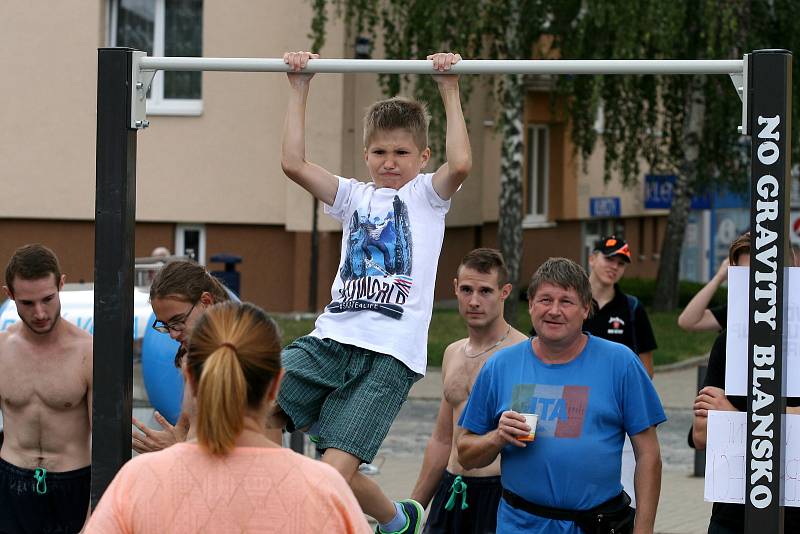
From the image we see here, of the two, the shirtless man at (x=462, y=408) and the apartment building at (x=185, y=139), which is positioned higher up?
the apartment building at (x=185, y=139)

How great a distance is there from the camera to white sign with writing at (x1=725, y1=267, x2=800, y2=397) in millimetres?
4672

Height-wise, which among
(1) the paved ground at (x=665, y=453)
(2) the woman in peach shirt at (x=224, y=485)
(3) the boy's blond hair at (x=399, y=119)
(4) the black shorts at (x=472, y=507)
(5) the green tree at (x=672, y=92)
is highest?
(5) the green tree at (x=672, y=92)

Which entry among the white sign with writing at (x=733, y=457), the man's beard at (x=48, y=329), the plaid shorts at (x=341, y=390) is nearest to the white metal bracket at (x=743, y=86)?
the white sign with writing at (x=733, y=457)

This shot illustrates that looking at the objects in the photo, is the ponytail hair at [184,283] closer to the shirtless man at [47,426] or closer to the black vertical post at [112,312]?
the black vertical post at [112,312]

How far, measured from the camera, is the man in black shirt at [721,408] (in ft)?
17.1

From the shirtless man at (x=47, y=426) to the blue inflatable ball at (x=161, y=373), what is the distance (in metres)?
1.37

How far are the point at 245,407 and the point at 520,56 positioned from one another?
16.8 m

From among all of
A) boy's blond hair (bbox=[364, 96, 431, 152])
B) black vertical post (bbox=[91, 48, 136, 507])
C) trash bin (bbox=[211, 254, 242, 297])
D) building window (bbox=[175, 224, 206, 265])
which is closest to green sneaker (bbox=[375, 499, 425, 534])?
black vertical post (bbox=[91, 48, 136, 507])

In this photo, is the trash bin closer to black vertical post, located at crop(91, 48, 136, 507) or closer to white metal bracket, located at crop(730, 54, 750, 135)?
black vertical post, located at crop(91, 48, 136, 507)

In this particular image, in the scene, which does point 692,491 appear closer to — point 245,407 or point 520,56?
point 245,407

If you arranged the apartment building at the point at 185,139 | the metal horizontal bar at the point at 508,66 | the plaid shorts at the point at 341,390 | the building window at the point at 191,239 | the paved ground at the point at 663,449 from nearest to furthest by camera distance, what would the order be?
the metal horizontal bar at the point at 508,66 < the plaid shorts at the point at 341,390 < the paved ground at the point at 663,449 < the apartment building at the point at 185,139 < the building window at the point at 191,239

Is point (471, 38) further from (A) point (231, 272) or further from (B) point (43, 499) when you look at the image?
(B) point (43, 499)

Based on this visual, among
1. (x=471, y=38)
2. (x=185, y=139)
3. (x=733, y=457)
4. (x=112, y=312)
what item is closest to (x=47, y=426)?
(x=112, y=312)

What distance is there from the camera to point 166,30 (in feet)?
74.0
